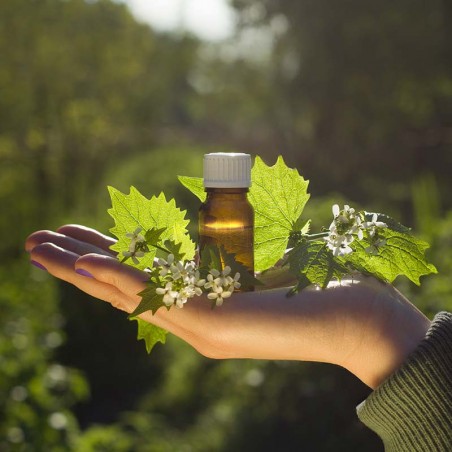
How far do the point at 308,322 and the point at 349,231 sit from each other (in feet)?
1.01

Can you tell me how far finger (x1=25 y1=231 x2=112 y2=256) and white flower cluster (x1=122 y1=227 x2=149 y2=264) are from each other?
19cm

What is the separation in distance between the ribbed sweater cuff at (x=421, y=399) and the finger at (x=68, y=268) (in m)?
0.75

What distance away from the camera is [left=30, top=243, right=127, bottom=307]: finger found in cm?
197

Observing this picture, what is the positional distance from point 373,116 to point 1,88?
8431mm

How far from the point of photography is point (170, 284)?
183 cm

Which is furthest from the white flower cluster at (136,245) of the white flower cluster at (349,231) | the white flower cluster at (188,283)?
the white flower cluster at (349,231)

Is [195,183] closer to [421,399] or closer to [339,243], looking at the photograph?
[339,243]

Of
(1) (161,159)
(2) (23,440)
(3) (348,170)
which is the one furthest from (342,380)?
(3) (348,170)

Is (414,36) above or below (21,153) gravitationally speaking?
above

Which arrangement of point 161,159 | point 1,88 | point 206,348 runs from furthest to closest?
point 161,159
point 1,88
point 206,348

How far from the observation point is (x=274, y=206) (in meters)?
2.15

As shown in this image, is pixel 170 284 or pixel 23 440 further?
pixel 23 440

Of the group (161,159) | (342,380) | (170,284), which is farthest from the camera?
(161,159)

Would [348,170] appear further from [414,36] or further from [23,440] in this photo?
[23,440]
